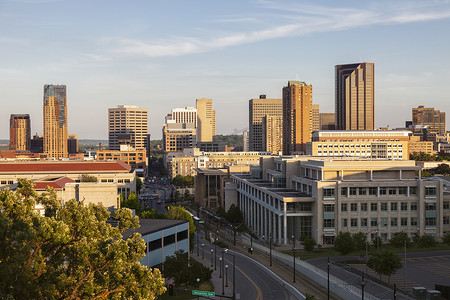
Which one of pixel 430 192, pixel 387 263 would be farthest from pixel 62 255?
pixel 430 192

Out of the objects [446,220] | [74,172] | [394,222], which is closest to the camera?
[394,222]

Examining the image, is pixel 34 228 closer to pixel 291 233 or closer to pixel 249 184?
pixel 291 233

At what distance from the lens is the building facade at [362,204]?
117 meters

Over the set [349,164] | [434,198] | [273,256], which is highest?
[349,164]

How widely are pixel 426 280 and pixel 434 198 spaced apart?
138ft

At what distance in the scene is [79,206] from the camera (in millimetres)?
40594

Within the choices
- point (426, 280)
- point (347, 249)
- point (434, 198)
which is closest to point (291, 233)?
point (347, 249)

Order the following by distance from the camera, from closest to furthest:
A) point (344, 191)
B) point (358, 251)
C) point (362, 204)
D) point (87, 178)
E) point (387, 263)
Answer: point (387, 263)
point (358, 251)
point (344, 191)
point (362, 204)
point (87, 178)

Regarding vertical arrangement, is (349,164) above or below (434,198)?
above

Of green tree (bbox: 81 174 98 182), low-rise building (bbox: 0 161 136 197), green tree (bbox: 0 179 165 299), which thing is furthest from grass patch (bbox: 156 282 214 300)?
low-rise building (bbox: 0 161 136 197)

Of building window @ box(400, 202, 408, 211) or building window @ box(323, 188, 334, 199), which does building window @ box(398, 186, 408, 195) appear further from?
building window @ box(323, 188, 334, 199)

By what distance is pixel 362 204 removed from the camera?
388ft

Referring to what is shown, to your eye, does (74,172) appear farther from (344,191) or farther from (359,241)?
(359,241)

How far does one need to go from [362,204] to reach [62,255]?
89916 millimetres
